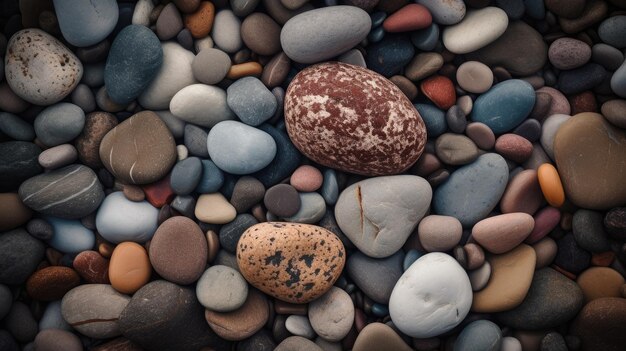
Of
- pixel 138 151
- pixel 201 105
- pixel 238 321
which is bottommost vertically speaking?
pixel 238 321

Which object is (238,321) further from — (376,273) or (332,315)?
(376,273)

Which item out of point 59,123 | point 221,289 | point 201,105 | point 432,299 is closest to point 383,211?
point 432,299

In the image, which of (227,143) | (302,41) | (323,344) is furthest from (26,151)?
(323,344)

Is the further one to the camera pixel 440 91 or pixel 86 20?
pixel 440 91

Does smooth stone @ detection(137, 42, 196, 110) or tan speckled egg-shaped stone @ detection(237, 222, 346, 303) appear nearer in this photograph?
tan speckled egg-shaped stone @ detection(237, 222, 346, 303)

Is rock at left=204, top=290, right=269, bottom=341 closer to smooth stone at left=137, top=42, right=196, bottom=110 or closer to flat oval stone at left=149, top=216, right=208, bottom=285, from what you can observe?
flat oval stone at left=149, top=216, right=208, bottom=285

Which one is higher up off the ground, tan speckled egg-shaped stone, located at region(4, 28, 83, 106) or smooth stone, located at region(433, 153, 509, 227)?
tan speckled egg-shaped stone, located at region(4, 28, 83, 106)

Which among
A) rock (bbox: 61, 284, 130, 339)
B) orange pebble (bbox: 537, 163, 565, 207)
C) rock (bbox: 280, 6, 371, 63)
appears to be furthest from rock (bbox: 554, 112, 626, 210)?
rock (bbox: 61, 284, 130, 339)
